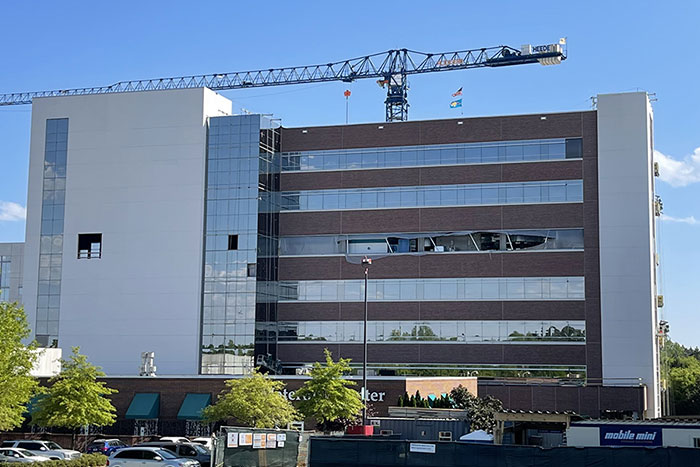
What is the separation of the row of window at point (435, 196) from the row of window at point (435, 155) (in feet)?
7.11

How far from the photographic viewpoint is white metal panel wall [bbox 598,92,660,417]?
75.9 meters

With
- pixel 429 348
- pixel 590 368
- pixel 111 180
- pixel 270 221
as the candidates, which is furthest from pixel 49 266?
pixel 590 368

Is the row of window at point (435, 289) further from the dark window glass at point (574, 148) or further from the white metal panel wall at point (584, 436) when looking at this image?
the white metal panel wall at point (584, 436)

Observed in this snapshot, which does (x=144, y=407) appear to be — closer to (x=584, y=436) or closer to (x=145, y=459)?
(x=145, y=459)

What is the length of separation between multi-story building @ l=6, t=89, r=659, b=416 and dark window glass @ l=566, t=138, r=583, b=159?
0.36ft

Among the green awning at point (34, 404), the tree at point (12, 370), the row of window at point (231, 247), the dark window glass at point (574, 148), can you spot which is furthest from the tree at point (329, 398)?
the dark window glass at point (574, 148)

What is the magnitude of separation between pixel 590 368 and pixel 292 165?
1232 inches

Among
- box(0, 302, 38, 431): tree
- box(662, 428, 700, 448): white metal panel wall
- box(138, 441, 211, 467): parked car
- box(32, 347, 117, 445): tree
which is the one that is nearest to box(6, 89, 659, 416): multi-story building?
box(32, 347, 117, 445): tree

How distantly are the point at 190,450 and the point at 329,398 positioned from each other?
43.5 feet

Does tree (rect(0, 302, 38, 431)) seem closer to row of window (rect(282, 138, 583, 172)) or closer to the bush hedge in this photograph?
the bush hedge

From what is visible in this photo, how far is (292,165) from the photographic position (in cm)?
8569

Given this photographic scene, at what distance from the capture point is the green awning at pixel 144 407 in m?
64.8

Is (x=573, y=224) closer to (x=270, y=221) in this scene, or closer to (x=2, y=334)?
(x=270, y=221)

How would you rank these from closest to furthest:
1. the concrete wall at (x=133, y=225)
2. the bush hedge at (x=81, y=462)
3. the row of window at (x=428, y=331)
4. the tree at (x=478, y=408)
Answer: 1. the bush hedge at (x=81, y=462)
2. the tree at (x=478, y=408)
3. the row of window at (x=428, y=331)
4. the concrete wall at (x=133, y=225)
